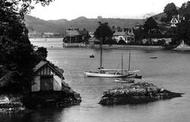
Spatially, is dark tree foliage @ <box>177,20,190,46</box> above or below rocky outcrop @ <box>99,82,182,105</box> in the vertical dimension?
above

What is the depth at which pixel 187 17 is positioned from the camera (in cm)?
16725

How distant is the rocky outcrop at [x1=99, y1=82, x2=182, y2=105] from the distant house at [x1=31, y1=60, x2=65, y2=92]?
4.61m

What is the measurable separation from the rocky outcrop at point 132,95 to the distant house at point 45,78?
4.61m

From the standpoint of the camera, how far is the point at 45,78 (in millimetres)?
35188

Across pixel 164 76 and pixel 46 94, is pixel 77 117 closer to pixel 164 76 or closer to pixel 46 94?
pixel 46 94

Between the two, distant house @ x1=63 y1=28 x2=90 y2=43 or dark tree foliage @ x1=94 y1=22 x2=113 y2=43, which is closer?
dark tree foliage @ x1=94 y1=22 x2=113 y2=43

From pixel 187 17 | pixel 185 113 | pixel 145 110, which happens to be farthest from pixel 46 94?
pixel 187 17

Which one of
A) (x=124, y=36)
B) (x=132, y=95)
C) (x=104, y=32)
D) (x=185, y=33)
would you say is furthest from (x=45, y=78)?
(x=124, y=36)

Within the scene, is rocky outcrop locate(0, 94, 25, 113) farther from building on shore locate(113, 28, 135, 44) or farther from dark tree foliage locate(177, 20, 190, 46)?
building on shore locate(113, 28, 135, 44)

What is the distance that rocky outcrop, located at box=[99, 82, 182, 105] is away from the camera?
38531mm

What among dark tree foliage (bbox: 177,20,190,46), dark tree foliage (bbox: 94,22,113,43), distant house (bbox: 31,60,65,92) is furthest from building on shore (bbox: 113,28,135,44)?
distant house (bbox: 31,60,65,92)

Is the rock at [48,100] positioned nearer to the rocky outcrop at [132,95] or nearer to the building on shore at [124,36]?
the rocky outcrop at [132,95]

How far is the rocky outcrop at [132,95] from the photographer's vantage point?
126 feet

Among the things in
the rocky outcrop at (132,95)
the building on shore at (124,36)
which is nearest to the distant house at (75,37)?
the building on shore at (124,36)
